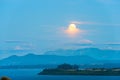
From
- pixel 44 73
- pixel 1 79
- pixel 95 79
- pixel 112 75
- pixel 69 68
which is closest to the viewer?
pixel 1 79

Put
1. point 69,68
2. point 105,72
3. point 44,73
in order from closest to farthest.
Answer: point 105,72 < point 69,68 < point 44,73

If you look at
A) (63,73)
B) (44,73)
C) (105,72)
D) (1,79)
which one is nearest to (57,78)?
(63,73)

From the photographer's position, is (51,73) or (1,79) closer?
(1,79)

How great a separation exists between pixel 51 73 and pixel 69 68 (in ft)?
20.9

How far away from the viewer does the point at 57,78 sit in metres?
114

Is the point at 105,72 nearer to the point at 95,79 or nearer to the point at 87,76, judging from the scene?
the point at 87,76

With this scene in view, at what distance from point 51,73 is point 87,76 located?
1608 centimetres

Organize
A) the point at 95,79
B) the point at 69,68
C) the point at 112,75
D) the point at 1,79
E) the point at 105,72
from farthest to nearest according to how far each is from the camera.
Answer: the point at 69,68 → the point at 105,72 → the point at 112,75 → the point at 95,79 → the point at 1,79

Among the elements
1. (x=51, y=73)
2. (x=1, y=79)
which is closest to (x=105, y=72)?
(x=51, y=73)

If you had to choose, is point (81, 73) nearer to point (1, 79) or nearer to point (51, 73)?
point (51, 73)

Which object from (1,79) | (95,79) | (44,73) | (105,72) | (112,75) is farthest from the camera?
(44,73)

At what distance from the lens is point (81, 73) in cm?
11944

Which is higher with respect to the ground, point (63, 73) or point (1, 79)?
point (63, 73)

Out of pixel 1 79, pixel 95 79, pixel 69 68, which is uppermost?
pixel 69 68
